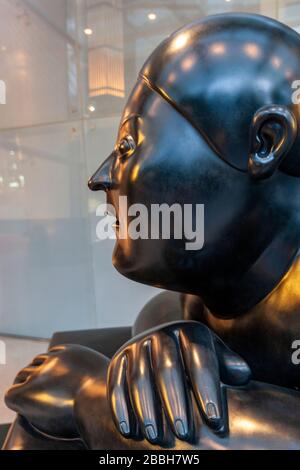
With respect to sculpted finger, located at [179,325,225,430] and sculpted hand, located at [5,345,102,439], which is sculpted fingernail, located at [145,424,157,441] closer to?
sculpted finger, located at [179,325,225,430]

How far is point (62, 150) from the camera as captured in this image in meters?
2.35

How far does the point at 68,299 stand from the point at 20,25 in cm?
159

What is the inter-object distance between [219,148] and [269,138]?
0.06 metres

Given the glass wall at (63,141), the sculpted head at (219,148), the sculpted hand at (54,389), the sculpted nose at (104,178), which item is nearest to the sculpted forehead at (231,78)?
the sculpted head at (219,148)

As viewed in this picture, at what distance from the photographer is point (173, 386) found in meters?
0.44

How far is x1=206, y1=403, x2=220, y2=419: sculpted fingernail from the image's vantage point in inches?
16.9

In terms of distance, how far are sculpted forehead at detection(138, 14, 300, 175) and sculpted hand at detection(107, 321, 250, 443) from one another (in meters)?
0.23

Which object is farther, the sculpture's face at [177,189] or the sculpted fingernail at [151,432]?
the sculpture's face at [177,189]

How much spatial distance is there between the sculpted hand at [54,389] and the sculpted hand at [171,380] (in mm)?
101

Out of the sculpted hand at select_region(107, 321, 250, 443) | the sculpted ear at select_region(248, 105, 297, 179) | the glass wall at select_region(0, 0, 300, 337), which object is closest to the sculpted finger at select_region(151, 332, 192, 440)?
the sculpted hand at select_region(107, 321, 250, 443)

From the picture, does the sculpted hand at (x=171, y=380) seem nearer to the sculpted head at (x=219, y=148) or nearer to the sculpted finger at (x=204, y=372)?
the sculpted finger at (x=204, y=372)

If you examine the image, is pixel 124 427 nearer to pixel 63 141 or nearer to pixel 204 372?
pixel 204 372

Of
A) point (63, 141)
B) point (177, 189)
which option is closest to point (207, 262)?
point (177, 189)

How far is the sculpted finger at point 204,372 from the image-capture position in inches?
17.0
